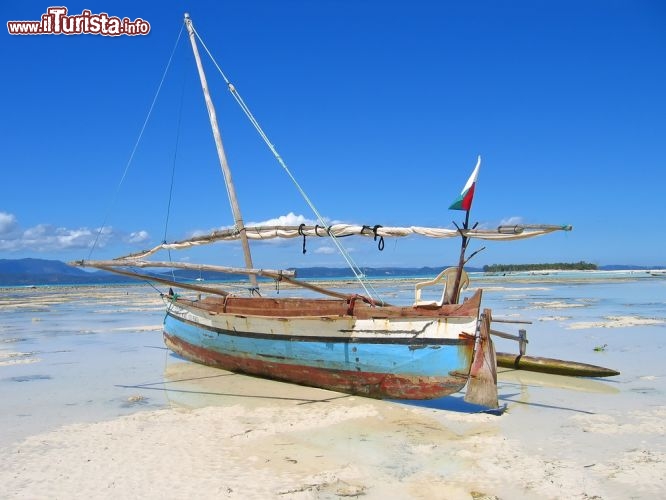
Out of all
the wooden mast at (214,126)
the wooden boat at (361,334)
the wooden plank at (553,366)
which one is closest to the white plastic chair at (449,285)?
the wooden boat at (361,334)

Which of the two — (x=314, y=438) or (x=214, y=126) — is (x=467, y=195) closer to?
(x=314, y=438)

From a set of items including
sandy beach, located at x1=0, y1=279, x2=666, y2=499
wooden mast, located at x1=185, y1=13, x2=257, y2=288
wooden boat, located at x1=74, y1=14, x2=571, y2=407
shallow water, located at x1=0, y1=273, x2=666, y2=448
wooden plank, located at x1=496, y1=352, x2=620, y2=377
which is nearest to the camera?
sandy beach, located at x1=0, y1=279, x2=666, y2=499

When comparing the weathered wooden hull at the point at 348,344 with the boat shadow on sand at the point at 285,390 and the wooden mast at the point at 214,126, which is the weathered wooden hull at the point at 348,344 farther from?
the wooden mast at the point at 214,126

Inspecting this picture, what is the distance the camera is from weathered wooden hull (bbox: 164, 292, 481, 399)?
780 cm

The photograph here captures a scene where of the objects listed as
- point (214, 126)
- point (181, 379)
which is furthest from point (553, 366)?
point (214, 126)

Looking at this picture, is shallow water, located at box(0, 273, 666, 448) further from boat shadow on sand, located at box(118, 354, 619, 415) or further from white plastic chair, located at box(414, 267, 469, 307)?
white plastic chair, located at box(414, 267, 469, 307)

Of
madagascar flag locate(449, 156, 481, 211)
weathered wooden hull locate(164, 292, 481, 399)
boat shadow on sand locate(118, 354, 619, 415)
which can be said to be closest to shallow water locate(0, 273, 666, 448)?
boat shadow on sand locate(118, 354, 619, 415)

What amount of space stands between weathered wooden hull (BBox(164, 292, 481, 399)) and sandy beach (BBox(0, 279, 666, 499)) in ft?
1.00

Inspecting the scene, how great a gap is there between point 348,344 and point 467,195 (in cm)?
299

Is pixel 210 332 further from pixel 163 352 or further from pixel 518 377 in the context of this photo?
pixel 518 377

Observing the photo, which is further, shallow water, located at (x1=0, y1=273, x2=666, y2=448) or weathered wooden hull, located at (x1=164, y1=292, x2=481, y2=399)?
shallow water, located at (x1=0, y1=273, x2=666, y2=448)

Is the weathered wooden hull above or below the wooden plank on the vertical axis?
above

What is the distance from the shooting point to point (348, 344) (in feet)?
28.6

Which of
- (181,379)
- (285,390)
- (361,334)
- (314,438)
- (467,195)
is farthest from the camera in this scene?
(181,379)
